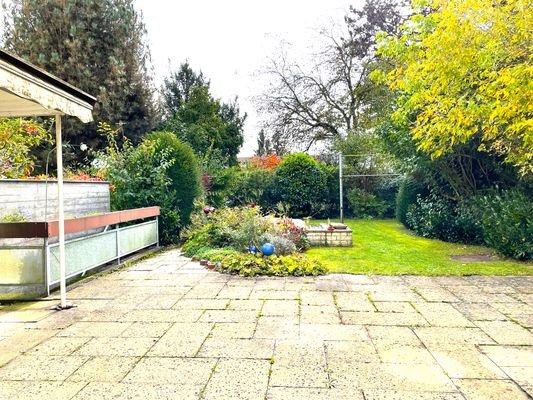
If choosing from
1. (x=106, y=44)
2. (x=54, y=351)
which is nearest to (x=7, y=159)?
(x=54, y=351)

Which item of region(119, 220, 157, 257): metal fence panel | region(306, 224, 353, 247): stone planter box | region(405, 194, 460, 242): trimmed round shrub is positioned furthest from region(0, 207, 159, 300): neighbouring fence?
region(405, 194, 460, 242): trimmed round shrub

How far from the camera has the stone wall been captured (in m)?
5.02

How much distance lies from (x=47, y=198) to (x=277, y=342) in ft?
15.3

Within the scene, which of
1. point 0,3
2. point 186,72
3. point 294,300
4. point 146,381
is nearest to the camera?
point 146,381

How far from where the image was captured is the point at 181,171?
8398 millimetres

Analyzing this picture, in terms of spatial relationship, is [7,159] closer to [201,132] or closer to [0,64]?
[0,64]

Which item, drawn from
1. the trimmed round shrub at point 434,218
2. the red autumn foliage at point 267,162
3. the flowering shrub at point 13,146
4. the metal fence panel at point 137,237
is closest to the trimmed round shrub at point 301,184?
the red autumn foliage at point 267,162

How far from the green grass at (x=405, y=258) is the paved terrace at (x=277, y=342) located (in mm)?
684

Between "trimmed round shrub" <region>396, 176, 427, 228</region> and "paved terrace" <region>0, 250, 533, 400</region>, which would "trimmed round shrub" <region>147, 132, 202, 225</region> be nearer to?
"paved terrace" <region>0, 250, 533, 400</region>

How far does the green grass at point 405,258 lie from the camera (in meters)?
5.41

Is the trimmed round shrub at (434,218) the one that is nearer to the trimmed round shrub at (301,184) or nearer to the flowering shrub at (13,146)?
the trimmed round shrub at (301,184)

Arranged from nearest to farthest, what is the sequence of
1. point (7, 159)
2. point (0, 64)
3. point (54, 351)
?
point (0, 64) < point (54, 351) < point (7, 159)

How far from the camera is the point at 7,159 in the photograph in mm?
6098

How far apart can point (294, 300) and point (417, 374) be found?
1.80 metres
